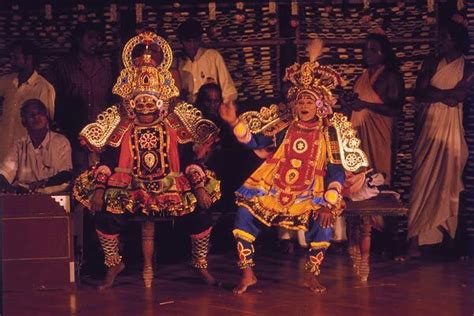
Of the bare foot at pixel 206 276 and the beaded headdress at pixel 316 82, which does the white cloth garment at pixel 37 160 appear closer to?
the bare foot at pixel 206 276

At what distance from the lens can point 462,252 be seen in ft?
38.0

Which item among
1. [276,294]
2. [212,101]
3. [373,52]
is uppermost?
[373,52]

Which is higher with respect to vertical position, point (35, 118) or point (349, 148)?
point (35, 118)

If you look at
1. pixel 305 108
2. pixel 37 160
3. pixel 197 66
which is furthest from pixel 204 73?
pixel 305 108

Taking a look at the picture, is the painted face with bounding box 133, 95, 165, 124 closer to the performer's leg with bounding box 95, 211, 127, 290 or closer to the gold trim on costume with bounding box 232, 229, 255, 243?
the performer's leg with bounding box 95, 211, 127, 290

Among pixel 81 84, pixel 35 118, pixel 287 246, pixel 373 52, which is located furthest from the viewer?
pixel 287 246

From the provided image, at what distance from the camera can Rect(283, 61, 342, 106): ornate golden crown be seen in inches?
400

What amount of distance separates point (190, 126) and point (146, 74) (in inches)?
20.7

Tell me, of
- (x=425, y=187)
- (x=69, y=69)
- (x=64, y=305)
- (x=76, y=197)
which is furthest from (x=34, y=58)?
(x=425, y=187)

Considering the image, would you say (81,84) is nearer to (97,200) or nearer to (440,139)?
(97,200)

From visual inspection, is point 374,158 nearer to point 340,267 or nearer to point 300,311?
point 340,267

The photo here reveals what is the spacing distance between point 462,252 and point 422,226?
40 cm

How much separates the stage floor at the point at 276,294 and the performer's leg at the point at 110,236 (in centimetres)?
14

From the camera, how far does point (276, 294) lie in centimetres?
1003
